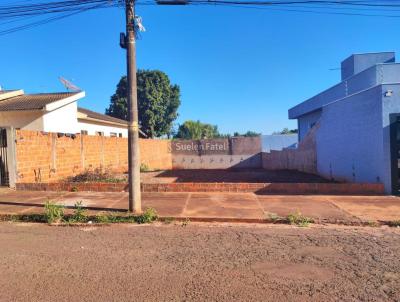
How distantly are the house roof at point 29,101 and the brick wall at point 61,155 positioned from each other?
11.8ft

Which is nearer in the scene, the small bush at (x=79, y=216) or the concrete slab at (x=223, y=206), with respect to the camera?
the small bush at (x=79, y=216)

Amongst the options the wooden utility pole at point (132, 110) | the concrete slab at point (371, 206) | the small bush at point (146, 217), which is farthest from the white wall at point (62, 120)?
the concrete slab at point (371, 206)

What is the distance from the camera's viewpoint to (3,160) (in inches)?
436

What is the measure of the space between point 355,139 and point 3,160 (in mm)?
11421

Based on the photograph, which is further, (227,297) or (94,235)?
(94,235)

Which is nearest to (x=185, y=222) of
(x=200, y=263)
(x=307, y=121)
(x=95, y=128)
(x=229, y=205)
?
(x=229, y=205)

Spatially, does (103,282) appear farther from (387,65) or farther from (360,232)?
(387,65)

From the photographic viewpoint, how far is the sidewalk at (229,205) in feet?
24.3

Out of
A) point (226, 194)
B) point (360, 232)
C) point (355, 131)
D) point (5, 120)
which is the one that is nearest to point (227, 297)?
point (360, 232)

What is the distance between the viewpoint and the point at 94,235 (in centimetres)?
625

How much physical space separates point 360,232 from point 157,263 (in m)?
3.89

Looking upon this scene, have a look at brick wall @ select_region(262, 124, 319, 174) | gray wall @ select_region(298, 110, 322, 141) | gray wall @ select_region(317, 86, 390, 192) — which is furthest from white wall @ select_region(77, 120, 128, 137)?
gray wall @ select_region(317, 86, 390, 192)

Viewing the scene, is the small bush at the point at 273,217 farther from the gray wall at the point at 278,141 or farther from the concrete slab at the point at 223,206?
the gray wall at the point at 278,141

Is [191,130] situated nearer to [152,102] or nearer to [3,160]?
[152,102]
